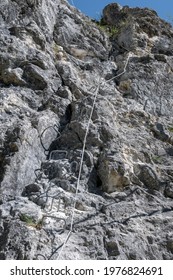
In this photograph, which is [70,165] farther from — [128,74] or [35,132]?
[128,74]

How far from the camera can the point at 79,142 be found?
617 cm

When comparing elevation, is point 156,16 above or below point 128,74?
above

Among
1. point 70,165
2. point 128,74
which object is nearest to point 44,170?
point 70,165

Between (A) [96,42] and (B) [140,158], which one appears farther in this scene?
(A) [96,42]

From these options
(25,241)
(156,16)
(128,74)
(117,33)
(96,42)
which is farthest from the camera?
(156,16)

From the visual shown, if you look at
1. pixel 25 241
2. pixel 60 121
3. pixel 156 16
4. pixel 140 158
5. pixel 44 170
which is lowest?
pixel 25 241

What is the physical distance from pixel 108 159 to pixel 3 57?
7.79 ft

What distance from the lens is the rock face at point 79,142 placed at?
5078 millimetres

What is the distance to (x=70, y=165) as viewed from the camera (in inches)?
231

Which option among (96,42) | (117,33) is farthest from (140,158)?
(117,33)

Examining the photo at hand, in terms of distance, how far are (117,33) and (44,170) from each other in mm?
4859

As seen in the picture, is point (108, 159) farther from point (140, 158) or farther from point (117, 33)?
point (117, 33)

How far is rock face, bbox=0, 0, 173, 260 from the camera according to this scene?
200 inches
